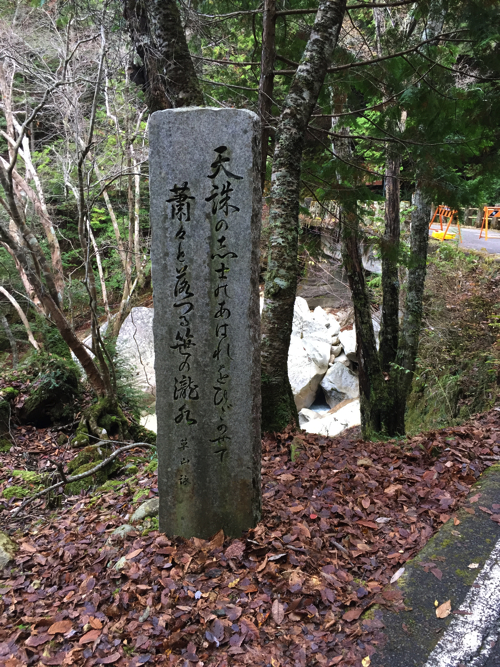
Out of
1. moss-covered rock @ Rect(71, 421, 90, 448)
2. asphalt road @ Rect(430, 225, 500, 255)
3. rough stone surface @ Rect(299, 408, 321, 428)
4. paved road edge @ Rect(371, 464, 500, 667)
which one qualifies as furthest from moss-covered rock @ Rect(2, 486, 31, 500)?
asphalt road @ Rect(430, 225, 500, 255)

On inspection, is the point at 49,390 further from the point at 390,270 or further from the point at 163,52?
the point at 390,270

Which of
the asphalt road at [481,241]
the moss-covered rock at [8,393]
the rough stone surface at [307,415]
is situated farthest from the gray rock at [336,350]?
the moss-covered rock at [8,393]

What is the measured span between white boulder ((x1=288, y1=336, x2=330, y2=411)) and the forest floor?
29.3ft

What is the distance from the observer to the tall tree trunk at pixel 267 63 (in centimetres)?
410

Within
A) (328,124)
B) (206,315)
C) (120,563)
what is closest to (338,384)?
(328,124)

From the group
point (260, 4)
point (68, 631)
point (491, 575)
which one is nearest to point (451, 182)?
point (260, 4)

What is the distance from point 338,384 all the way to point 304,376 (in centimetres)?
108

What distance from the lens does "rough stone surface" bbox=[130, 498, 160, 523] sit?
317 centimetres

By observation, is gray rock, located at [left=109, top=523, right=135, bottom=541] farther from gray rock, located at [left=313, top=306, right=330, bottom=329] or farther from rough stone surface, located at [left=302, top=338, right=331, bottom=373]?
gray rock, located at [left=313, top=306, right=330, bottom=329]

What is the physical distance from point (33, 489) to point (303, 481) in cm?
324

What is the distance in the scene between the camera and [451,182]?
4.41 meters

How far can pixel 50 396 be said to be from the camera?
6.37 metres

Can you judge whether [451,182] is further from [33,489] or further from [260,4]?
[33,489]

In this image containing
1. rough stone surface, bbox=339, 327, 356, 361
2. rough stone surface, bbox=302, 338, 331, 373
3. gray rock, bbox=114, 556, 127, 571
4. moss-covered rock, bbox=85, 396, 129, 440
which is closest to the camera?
gray rock, bbox=114, 556, 127, 571
